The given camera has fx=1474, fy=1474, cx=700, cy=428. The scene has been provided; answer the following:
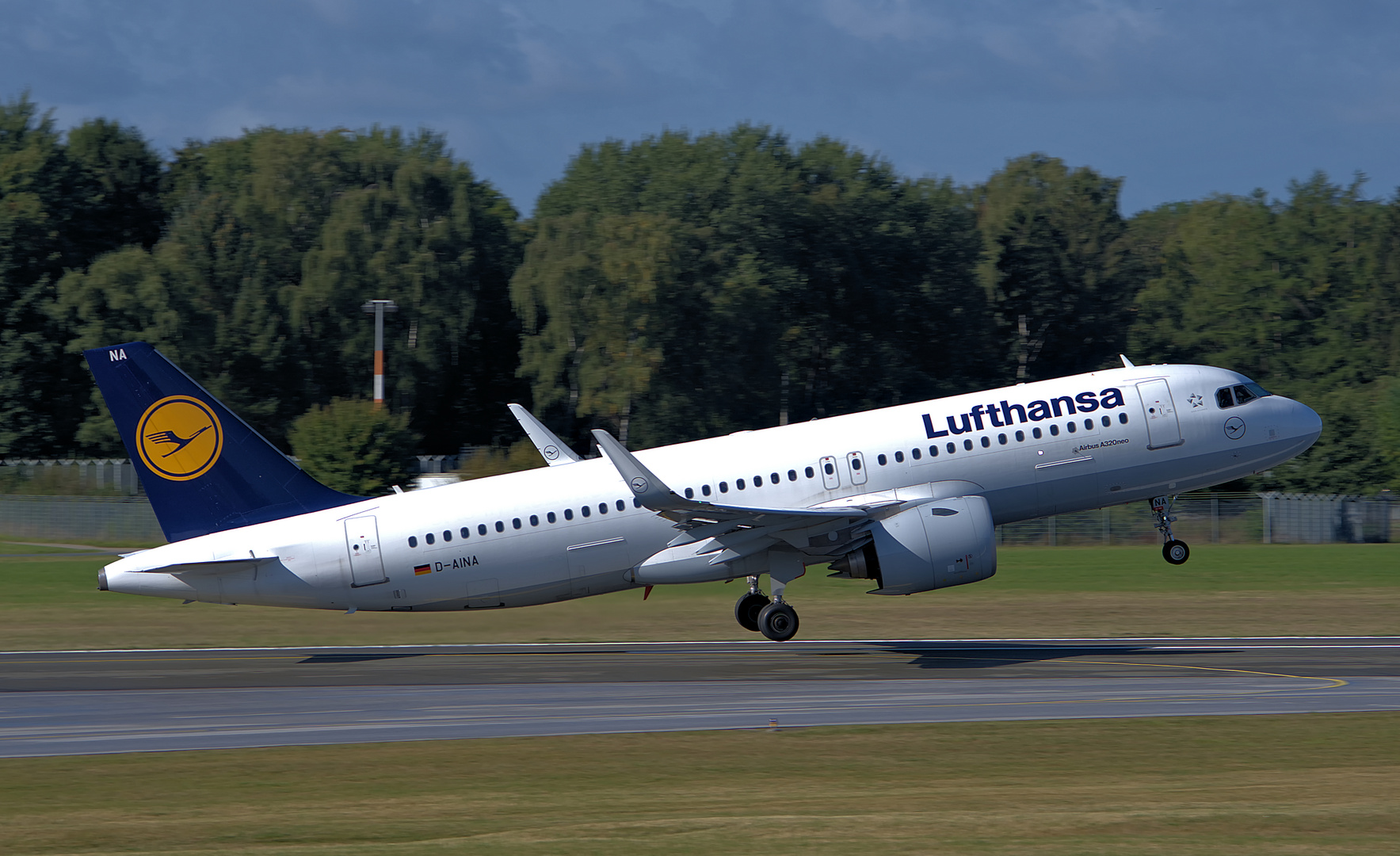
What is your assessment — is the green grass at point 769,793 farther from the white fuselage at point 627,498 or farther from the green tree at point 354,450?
the green tree at point 354,450

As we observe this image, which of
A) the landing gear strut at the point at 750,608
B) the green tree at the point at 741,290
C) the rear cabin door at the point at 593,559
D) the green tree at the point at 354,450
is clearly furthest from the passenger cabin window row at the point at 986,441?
the green tree at the point at 741,290

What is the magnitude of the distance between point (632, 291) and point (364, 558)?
201ft

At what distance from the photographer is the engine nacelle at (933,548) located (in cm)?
3212

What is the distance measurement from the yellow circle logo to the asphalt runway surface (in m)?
4.45

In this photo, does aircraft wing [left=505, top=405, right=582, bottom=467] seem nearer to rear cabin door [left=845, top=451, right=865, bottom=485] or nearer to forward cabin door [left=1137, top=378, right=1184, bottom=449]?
rear cabin door [left=845, top=451, right=865, bottom=485]

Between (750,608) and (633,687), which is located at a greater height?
(750,608)

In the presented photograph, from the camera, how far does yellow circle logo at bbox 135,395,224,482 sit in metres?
33.3

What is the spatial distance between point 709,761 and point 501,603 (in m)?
12.7

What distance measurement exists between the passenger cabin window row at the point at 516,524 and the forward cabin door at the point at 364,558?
816mm

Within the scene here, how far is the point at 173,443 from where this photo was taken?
1314 inches

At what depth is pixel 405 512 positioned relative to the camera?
111 feet

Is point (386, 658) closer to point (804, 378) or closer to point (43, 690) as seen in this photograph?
point (43, 690)

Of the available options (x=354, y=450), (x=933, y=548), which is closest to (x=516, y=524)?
(x=933, y=548)

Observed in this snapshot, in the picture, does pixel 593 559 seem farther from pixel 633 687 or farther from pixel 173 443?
pixel 173 443
